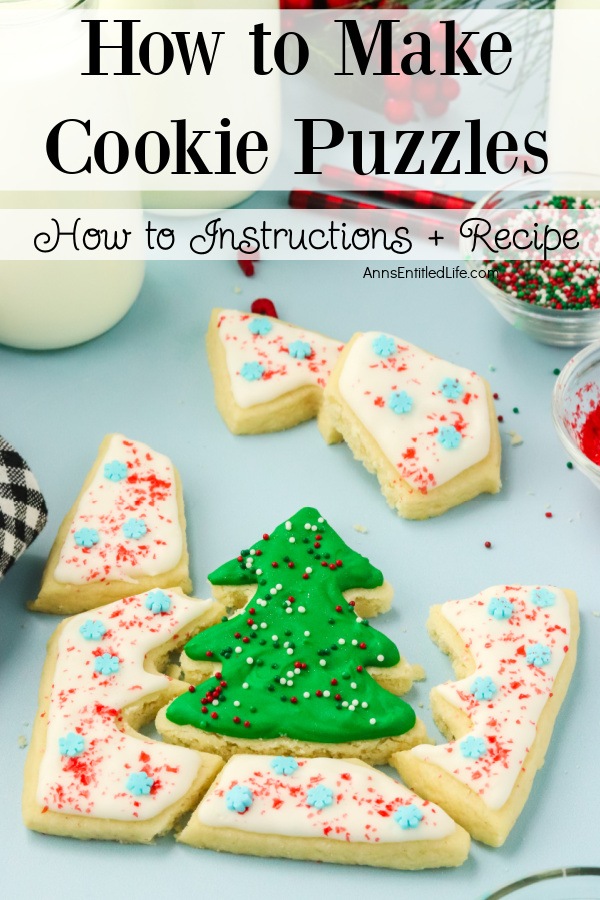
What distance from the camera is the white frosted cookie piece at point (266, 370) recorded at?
2221mm

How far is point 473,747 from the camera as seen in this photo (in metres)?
1.78

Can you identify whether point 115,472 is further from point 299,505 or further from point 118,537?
point 299,505

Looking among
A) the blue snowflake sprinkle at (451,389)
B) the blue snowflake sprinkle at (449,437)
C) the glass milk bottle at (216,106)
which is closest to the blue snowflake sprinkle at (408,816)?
the blue snowflake sprinkle at (449,437)

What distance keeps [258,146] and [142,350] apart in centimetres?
46

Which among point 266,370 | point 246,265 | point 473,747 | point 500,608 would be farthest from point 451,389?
point 473,747

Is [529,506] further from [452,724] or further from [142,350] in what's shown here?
[142,350]

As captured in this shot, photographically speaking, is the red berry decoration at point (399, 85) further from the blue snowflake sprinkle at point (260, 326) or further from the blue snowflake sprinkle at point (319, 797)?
the blue snowflake sprinkle at point (319, 797)

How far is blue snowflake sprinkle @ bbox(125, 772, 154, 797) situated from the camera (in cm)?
174

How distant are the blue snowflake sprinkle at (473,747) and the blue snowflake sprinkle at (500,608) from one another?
212 mm

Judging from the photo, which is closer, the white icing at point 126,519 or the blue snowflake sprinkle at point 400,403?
the white icing at point 126,519

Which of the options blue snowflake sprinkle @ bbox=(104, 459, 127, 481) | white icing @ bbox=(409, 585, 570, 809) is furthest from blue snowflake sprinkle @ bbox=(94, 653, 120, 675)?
white icing @ bbox=(409, 585, 570, 809)

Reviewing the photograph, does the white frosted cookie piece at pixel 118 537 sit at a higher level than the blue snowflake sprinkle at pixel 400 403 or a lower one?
lower

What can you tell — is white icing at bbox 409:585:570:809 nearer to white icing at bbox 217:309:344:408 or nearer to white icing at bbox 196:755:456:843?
white icing at bbox 196:755:456:843

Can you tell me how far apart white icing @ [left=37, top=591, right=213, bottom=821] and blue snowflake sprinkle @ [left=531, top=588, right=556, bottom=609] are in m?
0.49
